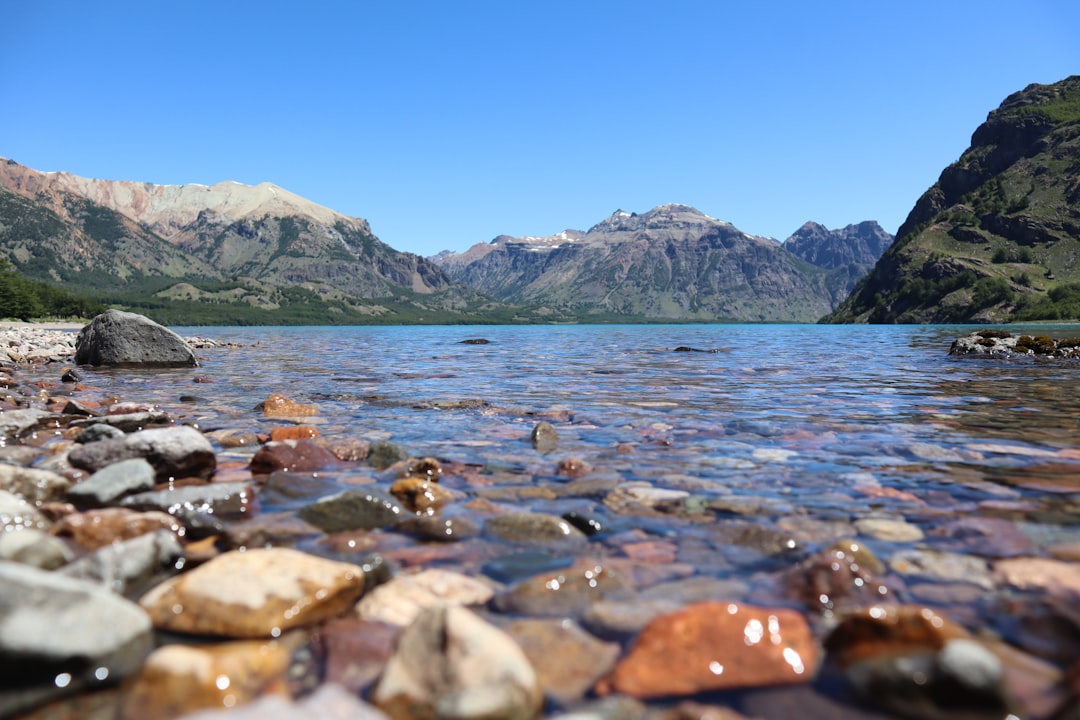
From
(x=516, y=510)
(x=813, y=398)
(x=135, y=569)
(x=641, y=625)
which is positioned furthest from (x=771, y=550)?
(x=813, y=398)

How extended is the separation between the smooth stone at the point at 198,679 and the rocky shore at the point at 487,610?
1 cm

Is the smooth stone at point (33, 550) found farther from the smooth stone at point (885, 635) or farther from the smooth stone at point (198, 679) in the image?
the smooth stone at point (885, 635)

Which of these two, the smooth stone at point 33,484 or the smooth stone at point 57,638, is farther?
the smooth stone at point 33,484

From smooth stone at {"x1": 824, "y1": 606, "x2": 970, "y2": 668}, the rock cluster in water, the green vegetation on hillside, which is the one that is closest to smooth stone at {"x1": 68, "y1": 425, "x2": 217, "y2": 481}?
smooth stone at {"x1": 824, "y1": 606, "x2": 970, "y2": 668}

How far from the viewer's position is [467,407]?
50.5ft

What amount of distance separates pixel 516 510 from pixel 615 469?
2.35 meters

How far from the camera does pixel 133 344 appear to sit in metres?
29.7

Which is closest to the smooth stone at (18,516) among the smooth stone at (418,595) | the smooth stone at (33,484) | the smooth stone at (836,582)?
the smooth stone at (33,484)

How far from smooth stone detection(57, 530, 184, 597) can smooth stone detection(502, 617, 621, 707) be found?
9.64 ft

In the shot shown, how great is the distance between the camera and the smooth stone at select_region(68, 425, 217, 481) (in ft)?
25.8

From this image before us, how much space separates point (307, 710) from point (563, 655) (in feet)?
5.33

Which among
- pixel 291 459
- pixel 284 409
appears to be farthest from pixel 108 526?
pixel 284 409

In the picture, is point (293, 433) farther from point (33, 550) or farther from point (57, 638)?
point (57, 638)

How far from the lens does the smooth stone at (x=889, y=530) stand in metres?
5.71
